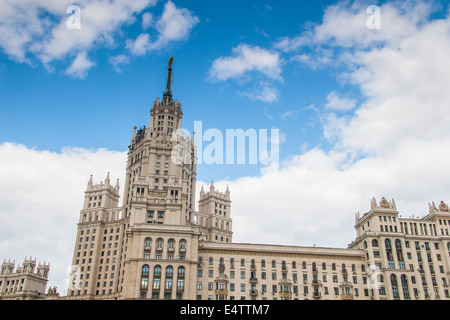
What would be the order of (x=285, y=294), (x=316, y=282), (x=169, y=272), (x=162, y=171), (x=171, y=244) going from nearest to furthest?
(x=169, y=272)
(x=171, y=244)
(x=285, y=294)
(x=316, y=282)
(x=162, y=171)

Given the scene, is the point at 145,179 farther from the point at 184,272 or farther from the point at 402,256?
the point at 402,256

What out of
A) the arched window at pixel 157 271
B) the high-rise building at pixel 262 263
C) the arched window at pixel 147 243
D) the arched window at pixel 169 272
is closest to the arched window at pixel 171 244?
the high-rise building at pixel 262 263

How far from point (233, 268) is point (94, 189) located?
64.9 metres

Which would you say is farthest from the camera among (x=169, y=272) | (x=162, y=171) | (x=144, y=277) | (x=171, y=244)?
(x=162, y=171)

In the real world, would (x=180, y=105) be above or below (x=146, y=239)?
above

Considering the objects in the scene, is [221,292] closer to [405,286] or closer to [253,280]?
[253,280]

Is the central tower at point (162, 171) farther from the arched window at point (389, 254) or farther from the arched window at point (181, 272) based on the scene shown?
the arched window at point (389, 254)

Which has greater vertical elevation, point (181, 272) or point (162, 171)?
point (162, 171)

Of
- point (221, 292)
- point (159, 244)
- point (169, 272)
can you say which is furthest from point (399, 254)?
point (159, 244)

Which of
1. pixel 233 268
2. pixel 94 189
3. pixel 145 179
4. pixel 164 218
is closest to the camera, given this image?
pixel 233 268

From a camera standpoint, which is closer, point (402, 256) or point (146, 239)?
point (146, 239)

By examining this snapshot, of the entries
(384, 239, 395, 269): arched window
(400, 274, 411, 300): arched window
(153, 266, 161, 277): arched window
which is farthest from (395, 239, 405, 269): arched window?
(153, 266, 161, 277): arched window
